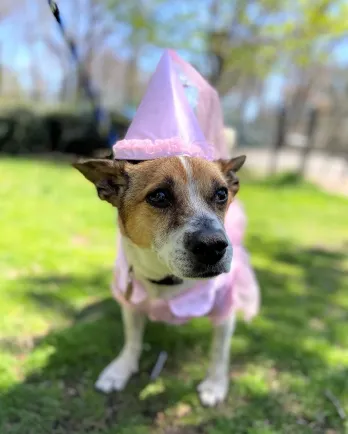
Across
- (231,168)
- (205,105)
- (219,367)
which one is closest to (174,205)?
(231,168)

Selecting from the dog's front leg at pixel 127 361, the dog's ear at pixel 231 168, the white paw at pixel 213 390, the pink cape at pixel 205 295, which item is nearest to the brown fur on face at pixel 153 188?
the dog's ear at pixel 231 168

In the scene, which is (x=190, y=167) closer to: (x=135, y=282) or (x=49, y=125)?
(x=135, y=282)

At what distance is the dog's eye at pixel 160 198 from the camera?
2.53 m

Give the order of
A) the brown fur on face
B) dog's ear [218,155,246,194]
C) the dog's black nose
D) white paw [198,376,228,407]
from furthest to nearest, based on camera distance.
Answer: white paw [198,376,228,407], dog's ear [218,155,246,194], the brown fur on face, the dog's black nose

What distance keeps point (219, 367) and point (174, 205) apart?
4.57 ft

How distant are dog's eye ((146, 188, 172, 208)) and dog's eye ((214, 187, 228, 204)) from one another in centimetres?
31

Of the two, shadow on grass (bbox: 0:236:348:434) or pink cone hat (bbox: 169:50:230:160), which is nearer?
shadow on grass (bbox: 0:236:348:434)

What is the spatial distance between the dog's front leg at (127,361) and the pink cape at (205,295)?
0.17 metres

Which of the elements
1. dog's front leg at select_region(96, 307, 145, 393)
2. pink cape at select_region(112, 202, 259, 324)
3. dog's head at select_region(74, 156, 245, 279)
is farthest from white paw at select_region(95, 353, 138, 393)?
dog's head at select_region(74, 156, 245, 279)

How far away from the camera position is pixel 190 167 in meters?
2.58

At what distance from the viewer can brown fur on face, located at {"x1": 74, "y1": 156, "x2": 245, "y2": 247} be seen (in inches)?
98.4

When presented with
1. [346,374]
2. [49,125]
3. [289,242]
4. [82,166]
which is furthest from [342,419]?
[49,125]

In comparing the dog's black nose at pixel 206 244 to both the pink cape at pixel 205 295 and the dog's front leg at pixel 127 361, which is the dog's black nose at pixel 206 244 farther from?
the dog's front leg at pixel 127 361

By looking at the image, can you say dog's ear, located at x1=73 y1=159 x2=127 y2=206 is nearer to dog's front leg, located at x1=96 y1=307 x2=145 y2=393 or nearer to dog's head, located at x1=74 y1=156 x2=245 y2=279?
dog's head, located at x1=74 y1=156 x2=245 y2=279
